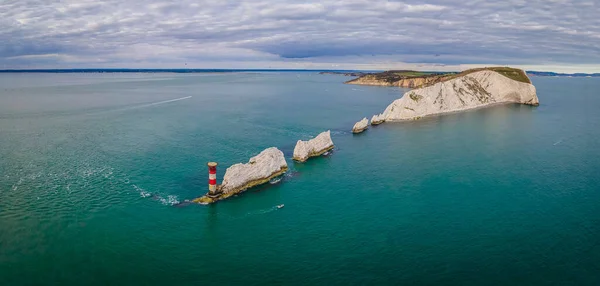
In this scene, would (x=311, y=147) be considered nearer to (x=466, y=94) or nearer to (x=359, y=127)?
(x=359, y=127)

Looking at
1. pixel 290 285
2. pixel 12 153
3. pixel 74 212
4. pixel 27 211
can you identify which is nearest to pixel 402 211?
pixel 290 285

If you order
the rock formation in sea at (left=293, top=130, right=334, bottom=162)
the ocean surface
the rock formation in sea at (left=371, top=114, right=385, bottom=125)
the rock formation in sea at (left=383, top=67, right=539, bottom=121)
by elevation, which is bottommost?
the ocean surface

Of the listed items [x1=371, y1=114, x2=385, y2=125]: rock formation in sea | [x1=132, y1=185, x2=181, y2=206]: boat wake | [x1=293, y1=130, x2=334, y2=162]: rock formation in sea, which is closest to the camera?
[x1=132, y1=185, x2=181, y2=206]: boat wake

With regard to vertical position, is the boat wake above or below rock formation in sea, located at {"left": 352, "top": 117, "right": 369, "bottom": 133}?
below

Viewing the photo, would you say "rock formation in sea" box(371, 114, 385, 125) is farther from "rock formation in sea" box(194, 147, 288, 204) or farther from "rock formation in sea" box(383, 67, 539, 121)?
"rock formation in sea" box(194, 147, 288, 204)

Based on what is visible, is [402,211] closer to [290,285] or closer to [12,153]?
[290,285]

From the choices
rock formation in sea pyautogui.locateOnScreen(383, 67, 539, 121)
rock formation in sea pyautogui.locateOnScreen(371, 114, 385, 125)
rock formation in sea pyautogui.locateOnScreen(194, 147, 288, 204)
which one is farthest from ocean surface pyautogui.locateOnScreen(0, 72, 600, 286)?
rock formation in sea pyautogui.locateOnScreen(383, 67, 539, 121)
